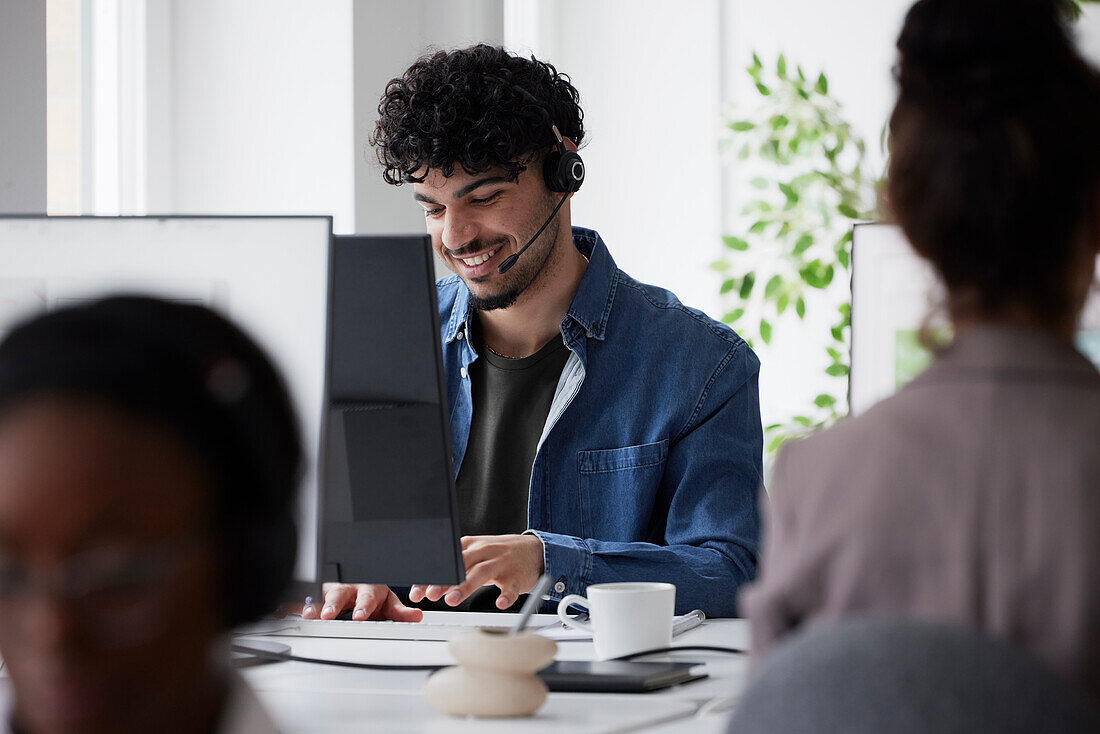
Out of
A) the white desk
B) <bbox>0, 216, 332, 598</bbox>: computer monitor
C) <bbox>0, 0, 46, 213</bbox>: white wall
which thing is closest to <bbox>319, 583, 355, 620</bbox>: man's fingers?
the white desk

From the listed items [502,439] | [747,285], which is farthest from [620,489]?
[747,285]

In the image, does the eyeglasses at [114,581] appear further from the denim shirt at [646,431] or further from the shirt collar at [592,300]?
the shirt collar at [592,300]

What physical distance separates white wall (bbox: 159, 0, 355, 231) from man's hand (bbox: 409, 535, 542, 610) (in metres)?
1.24

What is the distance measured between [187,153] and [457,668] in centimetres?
193

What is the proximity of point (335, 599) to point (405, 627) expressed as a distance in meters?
0.13

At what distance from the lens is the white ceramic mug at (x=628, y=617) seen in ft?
3.70

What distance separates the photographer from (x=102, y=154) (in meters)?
2.46

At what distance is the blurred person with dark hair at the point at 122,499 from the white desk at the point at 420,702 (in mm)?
375

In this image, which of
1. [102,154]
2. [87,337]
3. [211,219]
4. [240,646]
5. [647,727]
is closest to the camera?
[87,337]

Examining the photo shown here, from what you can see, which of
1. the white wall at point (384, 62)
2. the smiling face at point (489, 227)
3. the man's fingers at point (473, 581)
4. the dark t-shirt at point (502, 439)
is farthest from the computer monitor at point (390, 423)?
the white wall at point (384, 62)

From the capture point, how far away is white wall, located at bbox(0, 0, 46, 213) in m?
1.76

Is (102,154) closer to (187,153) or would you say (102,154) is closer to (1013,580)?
(187,153)

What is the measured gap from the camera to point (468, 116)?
5.91ft

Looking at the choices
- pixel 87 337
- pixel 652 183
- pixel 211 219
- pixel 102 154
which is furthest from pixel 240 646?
pixel 652 183
